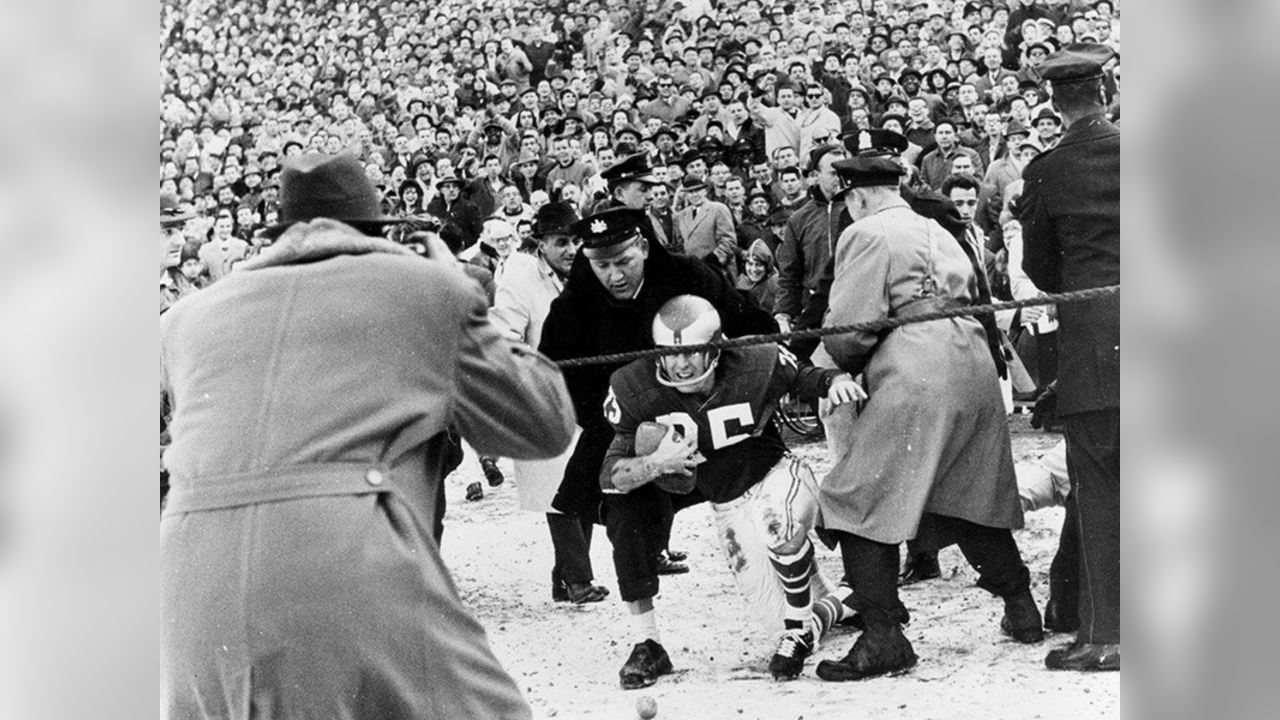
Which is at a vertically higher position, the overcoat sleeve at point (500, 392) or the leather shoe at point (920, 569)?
the overcoat sleeve at point (500, 392)

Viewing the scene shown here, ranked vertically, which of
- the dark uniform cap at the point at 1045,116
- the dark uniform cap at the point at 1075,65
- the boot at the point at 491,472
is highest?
the dark uniform cap at the point at 1075,65

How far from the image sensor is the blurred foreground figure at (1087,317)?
11.0 feet

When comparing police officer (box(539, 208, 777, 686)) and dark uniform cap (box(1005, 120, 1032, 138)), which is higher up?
dark uniform cap (box(1005, 120, 1032, 138))

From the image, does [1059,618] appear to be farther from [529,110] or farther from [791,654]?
[529,110]

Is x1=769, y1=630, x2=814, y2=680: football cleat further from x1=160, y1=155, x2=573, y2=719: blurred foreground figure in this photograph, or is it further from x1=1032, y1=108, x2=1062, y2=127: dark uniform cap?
x1=1032, y1=108, x2=1062, y2=127: dark uniform cap

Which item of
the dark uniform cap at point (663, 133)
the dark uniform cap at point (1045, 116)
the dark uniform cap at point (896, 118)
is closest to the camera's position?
the dark uniform cap at point (1045, 116)

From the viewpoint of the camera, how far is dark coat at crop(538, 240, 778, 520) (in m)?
3.64

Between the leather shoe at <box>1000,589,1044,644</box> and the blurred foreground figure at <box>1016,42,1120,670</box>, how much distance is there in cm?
12

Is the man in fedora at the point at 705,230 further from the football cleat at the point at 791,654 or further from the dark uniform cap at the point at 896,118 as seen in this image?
the football cleat at the point at 791,654

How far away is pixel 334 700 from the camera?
2078 millimetres

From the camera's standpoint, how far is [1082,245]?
3.40m

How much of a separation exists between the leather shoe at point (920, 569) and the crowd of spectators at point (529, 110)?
0.80 metres

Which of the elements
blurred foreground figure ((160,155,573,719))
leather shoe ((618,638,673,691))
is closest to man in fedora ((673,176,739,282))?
leather shoe ((618,638,673,691))

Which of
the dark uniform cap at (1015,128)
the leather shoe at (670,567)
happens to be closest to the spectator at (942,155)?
the dark uniform cap at (1015,128)
